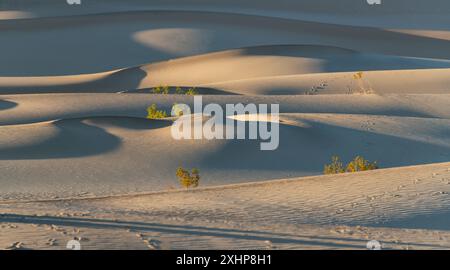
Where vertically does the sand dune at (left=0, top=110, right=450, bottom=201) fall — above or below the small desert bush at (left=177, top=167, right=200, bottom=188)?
above

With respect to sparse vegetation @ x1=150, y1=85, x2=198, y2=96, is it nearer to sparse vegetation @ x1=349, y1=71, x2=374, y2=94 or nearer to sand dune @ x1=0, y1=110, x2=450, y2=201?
sparse vegetation @ x1=349, y1=71, x2=374, y2=94

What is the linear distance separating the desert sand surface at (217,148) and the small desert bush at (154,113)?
364mm

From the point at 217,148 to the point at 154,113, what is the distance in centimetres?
545

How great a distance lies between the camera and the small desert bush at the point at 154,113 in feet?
82.0

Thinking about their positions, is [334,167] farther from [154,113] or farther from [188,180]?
[154,113]

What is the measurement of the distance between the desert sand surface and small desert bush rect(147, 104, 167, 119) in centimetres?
36

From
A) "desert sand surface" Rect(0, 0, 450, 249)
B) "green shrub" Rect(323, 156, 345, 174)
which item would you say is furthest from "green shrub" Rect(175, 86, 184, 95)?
"green shrub" Rect(323, 156, 345, 174)

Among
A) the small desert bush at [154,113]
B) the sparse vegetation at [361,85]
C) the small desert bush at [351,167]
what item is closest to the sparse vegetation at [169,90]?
the small desert bush at [154,113]

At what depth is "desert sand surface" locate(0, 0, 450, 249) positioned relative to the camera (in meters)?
11.1

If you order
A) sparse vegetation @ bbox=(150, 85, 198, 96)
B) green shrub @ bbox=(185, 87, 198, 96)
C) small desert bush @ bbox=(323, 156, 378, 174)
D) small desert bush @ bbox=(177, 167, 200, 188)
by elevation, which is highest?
sparse vegetation @ bbox=(150, 85, 198, 96)

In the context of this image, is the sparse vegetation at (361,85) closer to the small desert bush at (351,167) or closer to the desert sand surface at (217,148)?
the desert sand surface at (217,148)

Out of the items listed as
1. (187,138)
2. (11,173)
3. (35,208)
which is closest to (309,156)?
(187,138)

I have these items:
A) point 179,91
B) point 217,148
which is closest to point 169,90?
point 179,91

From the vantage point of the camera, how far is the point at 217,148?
811 inches
